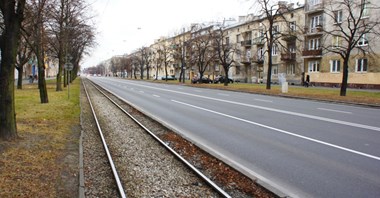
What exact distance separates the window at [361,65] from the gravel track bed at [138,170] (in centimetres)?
3472

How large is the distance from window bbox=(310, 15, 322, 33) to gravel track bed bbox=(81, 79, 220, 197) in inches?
1603

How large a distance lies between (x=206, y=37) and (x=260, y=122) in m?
47.0

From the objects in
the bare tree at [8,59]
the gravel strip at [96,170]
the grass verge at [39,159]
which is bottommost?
the gravel strip at [96,170]

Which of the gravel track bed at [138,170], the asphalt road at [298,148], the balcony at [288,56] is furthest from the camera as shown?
the balcony at [288,56]

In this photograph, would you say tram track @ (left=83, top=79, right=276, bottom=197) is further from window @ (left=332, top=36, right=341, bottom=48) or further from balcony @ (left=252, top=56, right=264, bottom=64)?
balcony @ (left=252, top=56, right=264, bottom=64)

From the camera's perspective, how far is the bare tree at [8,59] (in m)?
8.95

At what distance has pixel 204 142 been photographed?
9.77 meters

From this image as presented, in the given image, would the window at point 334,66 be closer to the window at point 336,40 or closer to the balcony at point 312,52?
the balcony at point 312,52

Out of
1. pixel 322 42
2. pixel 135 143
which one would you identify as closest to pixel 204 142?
pixel 135 143

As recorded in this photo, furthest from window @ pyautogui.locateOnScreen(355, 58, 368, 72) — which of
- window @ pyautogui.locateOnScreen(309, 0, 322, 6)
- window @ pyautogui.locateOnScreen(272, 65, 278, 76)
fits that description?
window @ pyautogui.locateOnScreen(272, 65, 278, 76)

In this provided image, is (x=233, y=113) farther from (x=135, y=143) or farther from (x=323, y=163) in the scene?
(x=323, y=163)

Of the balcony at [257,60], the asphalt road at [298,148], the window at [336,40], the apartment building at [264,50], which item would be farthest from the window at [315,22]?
the asphalt road at [298,148]

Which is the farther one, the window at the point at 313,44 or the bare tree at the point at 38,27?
the window at the point at 313,44

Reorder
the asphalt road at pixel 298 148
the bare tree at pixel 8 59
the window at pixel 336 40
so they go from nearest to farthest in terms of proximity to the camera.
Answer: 1. the asphalt road at pixel 298 148
2. the bare tree at pixel 8 59
3. the window at pixel 336 40
